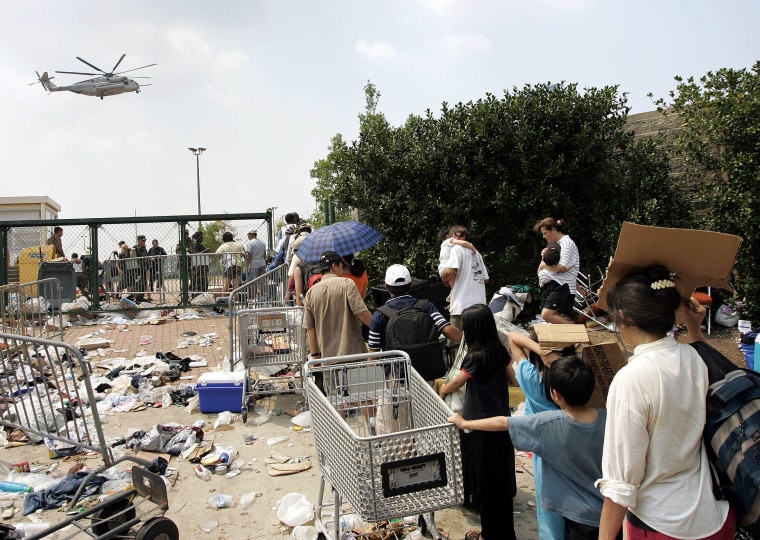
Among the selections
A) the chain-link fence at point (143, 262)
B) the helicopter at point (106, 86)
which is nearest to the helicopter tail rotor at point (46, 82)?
the helicopter at point (106, 86)

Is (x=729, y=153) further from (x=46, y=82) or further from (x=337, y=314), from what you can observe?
(x=46, y=82)

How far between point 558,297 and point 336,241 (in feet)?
9.14

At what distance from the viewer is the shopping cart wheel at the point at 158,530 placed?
11.5ft

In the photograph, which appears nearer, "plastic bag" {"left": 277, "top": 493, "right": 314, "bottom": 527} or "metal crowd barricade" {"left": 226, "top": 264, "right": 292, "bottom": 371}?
"plastic bag" {"left": 277, "top": 493, "right": 314, "bottom": 527}

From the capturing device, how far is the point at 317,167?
97.7 ft

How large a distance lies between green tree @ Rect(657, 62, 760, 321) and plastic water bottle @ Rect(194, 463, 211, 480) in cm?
706

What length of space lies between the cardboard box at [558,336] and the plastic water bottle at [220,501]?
2.67 m

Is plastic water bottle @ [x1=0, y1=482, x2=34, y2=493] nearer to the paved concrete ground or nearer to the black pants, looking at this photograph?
the paved concrete ground

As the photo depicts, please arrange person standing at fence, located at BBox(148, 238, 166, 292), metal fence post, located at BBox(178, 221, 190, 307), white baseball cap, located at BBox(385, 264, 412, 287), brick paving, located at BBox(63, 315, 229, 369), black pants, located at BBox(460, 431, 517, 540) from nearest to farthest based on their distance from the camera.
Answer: black pants, located at BBox(460, 431, 517, 540) → white baseball cap, located at BBox(385, 264, 412, 287) → brick paving, located at BBox(63, 315, 229, 369) → metal fence post, located at BBox(178, 221, 190, 307) → person standing at fence, located at BBox(148, 238, 166, 292)

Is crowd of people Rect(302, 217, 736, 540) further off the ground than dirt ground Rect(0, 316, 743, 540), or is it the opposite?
crowd of people Rect(302, 217, 736, 540)

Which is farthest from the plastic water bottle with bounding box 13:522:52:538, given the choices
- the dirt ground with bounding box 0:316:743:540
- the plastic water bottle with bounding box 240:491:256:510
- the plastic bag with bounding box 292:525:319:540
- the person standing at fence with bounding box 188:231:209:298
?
the person standing at fence with bounding box 188:231:209:298

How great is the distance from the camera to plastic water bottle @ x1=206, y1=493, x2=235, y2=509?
4367 mm

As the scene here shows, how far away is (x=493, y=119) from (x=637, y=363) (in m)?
8.16

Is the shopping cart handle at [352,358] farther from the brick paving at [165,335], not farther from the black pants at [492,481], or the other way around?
the brick paving at [165,335]
